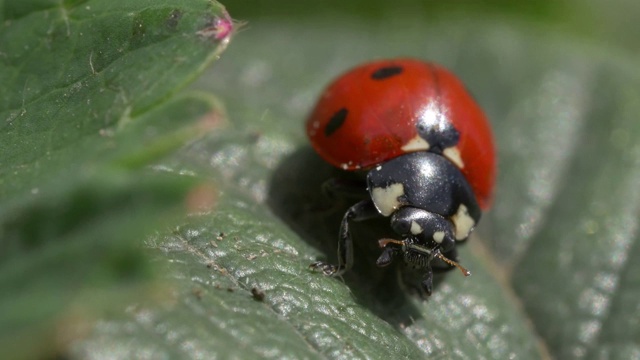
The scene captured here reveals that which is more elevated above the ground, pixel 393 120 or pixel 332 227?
pixel 393 120

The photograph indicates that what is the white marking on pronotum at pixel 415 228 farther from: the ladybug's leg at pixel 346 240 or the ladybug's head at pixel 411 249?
the ladybug's leg at pixel 346 240

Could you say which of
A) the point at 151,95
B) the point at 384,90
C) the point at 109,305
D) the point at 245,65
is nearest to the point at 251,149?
the point at 384,90

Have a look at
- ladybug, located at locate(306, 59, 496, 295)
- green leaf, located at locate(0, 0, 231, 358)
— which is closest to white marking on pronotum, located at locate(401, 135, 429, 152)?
ladybug, located at locate(306, 59, 496, 295)

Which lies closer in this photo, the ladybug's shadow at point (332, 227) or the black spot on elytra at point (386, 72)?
the ladybug's shadow at point (332, 227)

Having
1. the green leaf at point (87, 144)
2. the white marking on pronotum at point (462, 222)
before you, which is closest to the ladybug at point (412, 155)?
the white marking on pronotum at point (462, 222)

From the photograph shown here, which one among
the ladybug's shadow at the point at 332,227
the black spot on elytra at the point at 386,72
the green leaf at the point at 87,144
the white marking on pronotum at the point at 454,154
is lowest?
the ladybug's shadow at the point at 332,227

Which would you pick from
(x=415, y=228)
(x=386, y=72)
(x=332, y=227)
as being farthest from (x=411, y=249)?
(x=386, y=72)

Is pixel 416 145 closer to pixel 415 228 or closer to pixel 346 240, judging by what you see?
pixel 415 228
